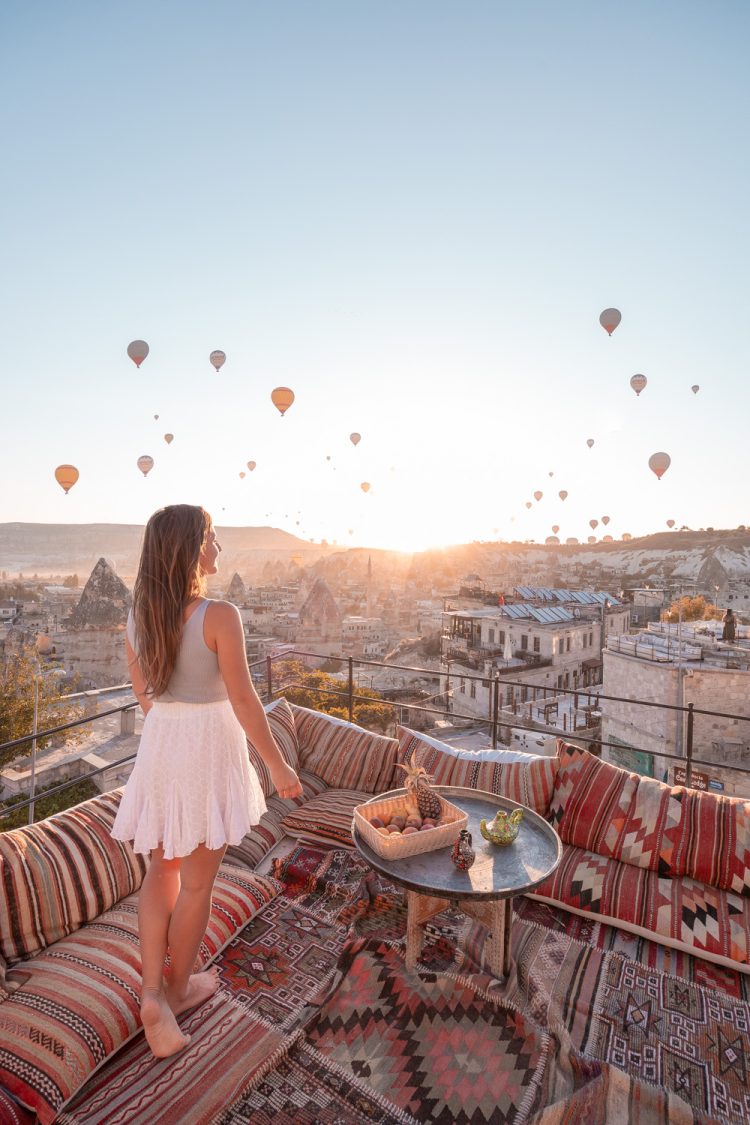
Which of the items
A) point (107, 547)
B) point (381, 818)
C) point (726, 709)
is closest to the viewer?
point (381, 818)

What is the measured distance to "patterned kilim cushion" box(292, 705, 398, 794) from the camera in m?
3.32

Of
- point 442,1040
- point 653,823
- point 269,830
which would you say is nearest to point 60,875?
point 269,830

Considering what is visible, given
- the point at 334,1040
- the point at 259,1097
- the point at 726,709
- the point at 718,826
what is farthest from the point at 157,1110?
the point at 726,709

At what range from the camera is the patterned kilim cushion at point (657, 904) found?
7.17 ft

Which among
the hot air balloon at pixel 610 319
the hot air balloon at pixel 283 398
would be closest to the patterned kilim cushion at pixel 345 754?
the hot air balloon at pixel 283 398

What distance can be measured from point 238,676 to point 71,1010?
110 cm

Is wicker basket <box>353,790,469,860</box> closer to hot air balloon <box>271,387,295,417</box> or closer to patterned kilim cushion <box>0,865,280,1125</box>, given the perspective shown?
patterned kilim cushion <box>0,865,280,1125</box>

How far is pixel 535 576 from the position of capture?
70188 millimetres

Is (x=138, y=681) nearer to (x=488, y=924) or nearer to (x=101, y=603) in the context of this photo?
(x=488, y=924)

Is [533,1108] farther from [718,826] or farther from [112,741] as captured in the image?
[112,741]

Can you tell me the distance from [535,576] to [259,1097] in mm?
71336

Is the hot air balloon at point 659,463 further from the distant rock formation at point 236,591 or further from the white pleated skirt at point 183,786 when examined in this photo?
the distant rock formation at point 236,591

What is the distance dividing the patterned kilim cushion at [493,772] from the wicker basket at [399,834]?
57cm

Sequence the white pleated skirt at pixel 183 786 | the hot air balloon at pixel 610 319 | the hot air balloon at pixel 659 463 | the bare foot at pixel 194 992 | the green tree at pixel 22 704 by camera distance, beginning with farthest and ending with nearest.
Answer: the green tree at pixel 22 704, the hot air balloon at pixel 659 463, the hot air balloon at pixel 610 319, the bare foot at pixel 194 992, the white pleated skirt at pixel 183 786
